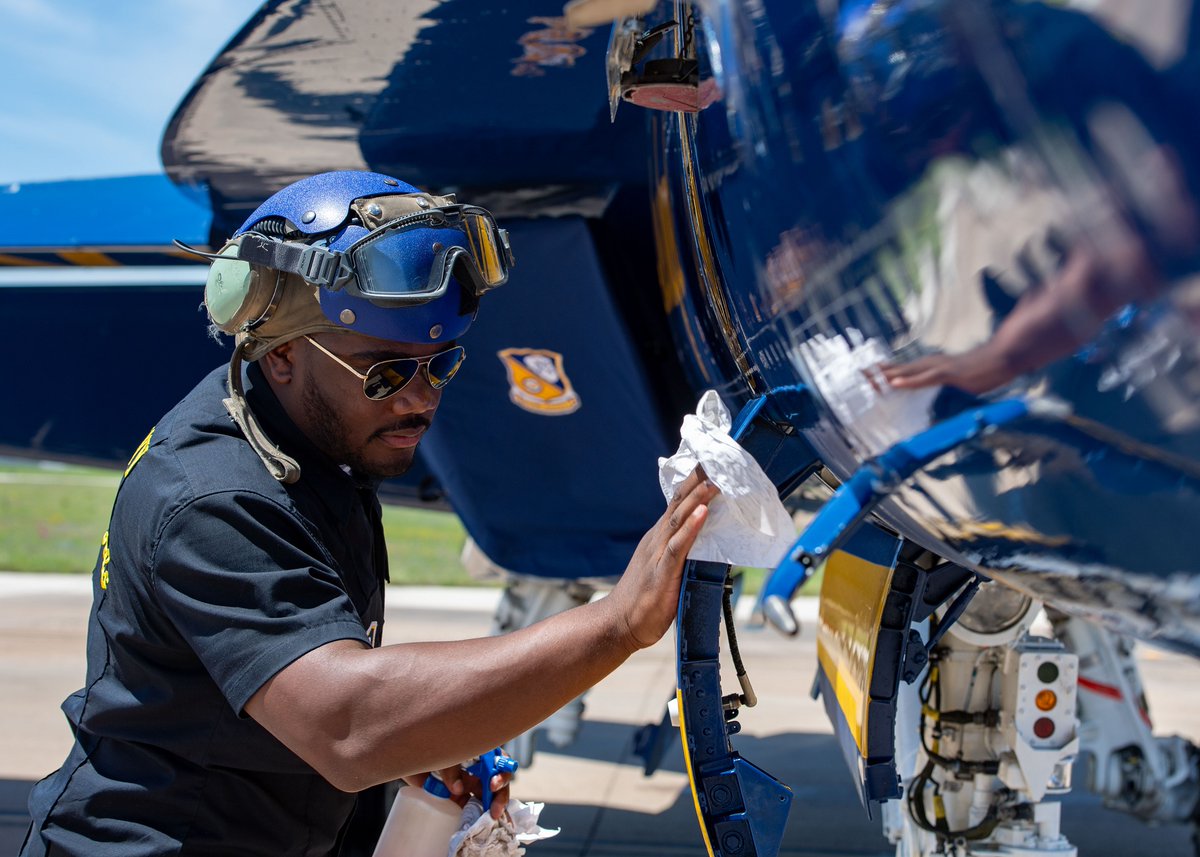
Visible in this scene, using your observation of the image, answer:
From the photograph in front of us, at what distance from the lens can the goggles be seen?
5.50 ft

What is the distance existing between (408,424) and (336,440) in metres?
0.11

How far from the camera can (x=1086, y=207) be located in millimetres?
860

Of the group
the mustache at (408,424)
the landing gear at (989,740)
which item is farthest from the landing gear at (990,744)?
the mustache at (408,424)

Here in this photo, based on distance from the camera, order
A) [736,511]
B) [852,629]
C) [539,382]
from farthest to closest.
Answer: [539,382], [852,629], [736,511]

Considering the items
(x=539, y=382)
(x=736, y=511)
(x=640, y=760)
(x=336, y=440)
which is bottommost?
(x=640, y=760)

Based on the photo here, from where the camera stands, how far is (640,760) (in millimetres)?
6082

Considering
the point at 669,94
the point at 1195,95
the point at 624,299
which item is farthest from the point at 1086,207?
the point at 624,299

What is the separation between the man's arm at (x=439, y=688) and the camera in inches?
57.3

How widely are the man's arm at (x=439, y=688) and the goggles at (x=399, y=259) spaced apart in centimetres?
52

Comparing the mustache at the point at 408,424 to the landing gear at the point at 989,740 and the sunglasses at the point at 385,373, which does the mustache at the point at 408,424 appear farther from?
the landing gear at the point at 989,740

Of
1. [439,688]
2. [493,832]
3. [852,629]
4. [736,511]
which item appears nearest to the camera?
[736,511]

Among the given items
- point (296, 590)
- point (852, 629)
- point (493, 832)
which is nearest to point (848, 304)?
point (296, 590)

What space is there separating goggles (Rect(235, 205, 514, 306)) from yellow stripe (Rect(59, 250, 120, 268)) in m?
3.11

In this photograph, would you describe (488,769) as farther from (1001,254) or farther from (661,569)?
(1001,254)
